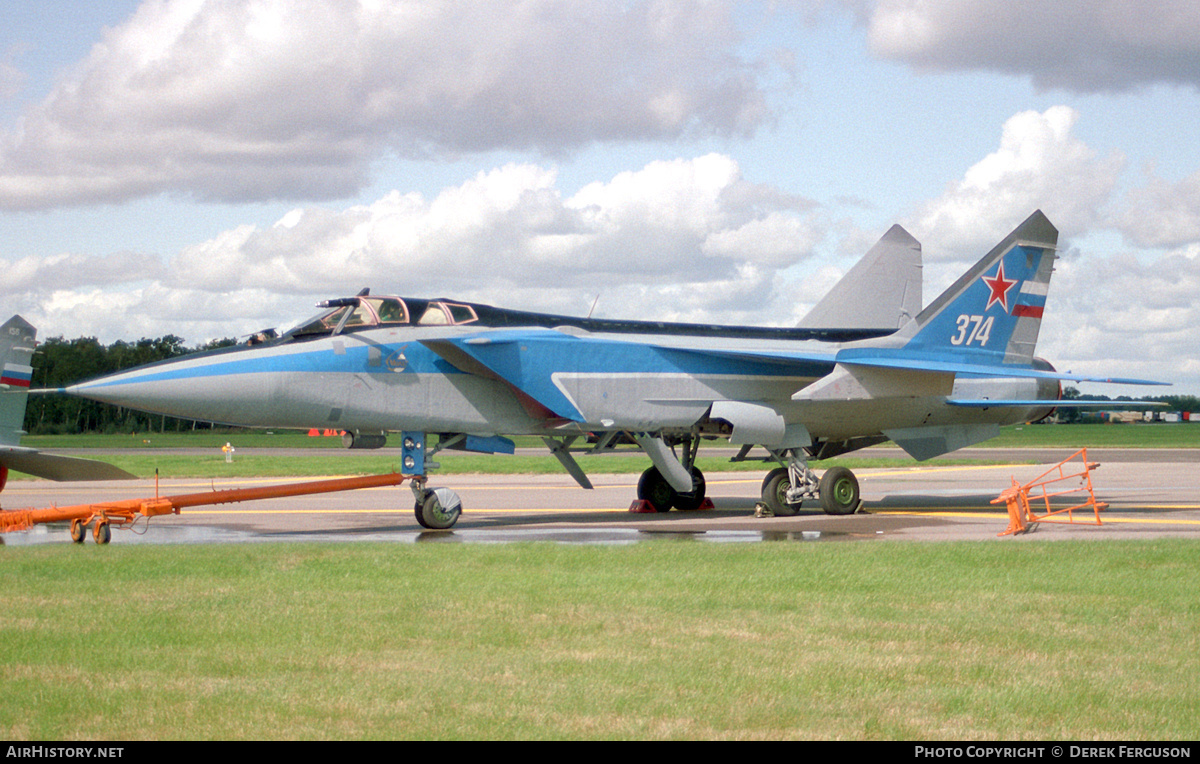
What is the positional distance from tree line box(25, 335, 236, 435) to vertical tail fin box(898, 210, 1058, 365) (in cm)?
8696

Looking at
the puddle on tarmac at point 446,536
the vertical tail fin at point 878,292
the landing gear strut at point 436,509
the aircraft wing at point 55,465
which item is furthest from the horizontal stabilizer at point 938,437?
the aircraft wing at point 55,465

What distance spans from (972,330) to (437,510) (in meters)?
9.36

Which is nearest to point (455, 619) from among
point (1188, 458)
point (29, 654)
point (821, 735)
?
point (29, 654)

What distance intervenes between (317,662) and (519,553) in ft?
15.6

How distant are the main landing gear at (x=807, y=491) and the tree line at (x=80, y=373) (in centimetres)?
8664

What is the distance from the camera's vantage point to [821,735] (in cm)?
477

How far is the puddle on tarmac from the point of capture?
42.5ft

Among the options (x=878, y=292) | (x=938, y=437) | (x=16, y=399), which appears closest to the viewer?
(x=16, y=399)

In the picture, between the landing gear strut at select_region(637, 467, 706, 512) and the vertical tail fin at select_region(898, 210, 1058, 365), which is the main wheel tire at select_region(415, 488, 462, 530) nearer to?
the landing gear strut at select_region(637, 467, 706, 512)

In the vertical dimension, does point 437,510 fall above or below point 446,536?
above

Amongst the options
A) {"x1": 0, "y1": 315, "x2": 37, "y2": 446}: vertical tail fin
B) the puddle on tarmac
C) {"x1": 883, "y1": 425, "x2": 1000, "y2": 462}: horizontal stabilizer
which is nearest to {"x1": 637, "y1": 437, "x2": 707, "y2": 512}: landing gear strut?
{"x1": 883, "y1": 425, "x2": 1000, "y2": 462}: horizontal stabilizer

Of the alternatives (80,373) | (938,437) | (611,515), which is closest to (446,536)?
(611,515)

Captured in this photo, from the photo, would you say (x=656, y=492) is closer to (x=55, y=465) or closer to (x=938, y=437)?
(x=938, y=437)

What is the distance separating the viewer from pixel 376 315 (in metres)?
14.5
